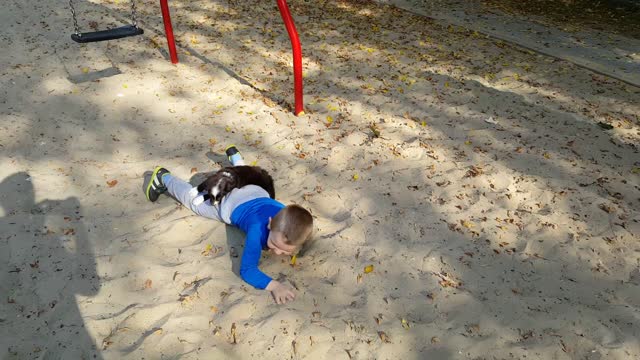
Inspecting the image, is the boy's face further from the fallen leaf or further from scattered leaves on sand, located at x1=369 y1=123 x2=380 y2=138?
the fallen leaf

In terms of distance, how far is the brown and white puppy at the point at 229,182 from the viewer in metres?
2.98

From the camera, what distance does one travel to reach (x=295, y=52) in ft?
13.2

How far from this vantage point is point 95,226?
3.01 metres

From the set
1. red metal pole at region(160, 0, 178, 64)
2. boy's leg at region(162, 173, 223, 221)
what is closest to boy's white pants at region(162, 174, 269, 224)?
boy's leg at region(162, 173, 223, 221)

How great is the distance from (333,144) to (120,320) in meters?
2.25

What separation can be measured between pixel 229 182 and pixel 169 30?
2.68 metres

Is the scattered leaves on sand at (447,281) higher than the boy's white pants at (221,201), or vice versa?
the boy's white pants at (221,201)

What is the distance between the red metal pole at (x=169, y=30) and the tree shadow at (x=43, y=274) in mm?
2202

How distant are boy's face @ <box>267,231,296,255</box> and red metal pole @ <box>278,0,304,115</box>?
1.93m

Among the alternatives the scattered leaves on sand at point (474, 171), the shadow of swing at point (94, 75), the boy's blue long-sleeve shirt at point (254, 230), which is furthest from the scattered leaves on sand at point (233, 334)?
the shadow of swing at point (94, 75)

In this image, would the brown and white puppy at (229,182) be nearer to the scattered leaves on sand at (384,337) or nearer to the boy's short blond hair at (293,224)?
the boy's short blond hair at (293,224)

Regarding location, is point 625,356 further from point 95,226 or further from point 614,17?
point 614,17

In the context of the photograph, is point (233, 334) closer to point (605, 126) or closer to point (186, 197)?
point (186, 197)

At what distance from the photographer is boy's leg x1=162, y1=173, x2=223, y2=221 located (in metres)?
3.07
